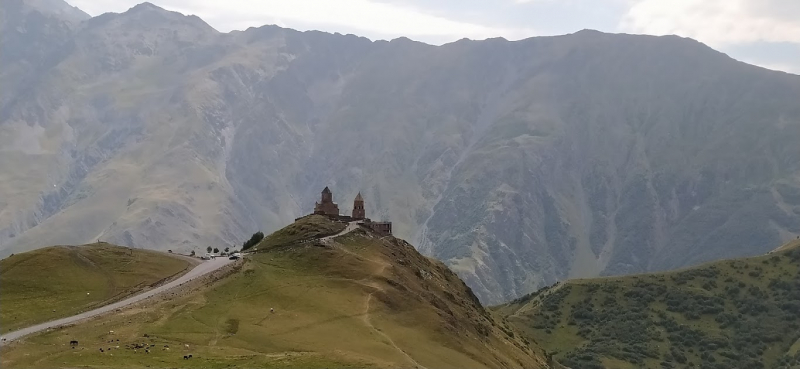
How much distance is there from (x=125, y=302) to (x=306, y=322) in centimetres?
2669

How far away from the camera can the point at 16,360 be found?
→ 67000 millimetres

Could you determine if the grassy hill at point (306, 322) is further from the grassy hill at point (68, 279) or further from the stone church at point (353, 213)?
the stone church at point (353, 213)

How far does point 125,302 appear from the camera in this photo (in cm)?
9688

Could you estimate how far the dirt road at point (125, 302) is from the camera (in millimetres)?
80225

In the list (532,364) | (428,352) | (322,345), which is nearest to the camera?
(322,345)

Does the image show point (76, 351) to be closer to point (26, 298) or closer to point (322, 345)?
point (322, 345)

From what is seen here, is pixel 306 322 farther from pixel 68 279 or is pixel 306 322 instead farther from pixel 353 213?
pixel 353 213

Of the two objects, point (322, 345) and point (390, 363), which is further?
point (322, 345)

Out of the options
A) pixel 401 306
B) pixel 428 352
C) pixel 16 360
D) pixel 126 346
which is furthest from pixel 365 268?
pixel 16 360

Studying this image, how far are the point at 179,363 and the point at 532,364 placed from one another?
2581 inches

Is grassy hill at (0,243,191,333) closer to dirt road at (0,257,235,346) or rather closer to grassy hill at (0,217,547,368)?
dirt road at (0,257,235,346)

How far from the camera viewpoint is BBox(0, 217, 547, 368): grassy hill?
7144 cm

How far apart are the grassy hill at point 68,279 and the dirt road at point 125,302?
7.84 ft

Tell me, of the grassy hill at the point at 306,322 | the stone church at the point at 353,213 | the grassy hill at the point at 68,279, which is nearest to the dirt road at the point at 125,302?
the grassy hill at the point at 68,279
